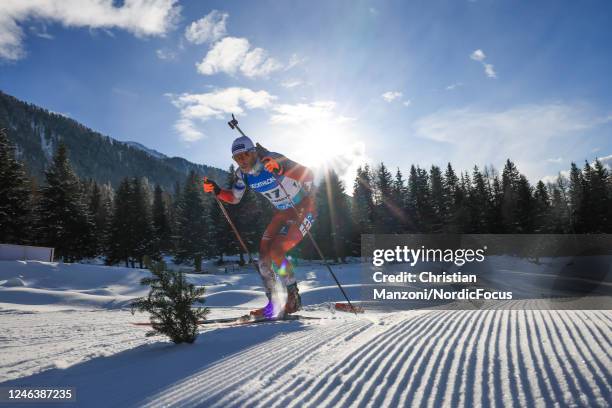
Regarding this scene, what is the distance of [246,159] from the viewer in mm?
7277

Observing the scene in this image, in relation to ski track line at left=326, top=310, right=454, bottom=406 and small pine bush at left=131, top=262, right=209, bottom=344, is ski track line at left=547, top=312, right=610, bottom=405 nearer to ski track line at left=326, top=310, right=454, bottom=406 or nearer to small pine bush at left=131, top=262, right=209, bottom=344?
ski track line at left=326, top=310, right=454, bottom=406

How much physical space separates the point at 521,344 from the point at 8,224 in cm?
3367

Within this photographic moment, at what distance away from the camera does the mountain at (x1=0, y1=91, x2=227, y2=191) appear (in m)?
149

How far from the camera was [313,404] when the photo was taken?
273 centimetres

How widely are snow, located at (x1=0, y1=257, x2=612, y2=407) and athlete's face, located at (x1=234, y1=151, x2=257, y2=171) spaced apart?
10.1 ft

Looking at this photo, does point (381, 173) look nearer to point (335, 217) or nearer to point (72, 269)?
point (335, 217)

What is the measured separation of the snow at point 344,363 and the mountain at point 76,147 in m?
144

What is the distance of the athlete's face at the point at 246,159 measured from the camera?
23.8ft

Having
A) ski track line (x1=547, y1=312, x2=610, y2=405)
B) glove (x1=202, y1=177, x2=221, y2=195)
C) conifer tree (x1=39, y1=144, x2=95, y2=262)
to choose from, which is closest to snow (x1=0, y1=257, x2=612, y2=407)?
ski track line (x1=547, y1=312, x2=610, y2=405)

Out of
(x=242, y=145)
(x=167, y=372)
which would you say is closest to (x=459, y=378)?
(x=167, y=372)

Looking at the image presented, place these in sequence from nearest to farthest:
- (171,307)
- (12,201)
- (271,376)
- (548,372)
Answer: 1. (548,372)
2. (271,376)
3. (171,307)
4. (12,201)

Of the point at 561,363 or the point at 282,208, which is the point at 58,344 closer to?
the point at 282,208


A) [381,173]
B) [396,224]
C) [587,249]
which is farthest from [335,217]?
[587,249]

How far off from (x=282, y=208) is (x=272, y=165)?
1.13m
